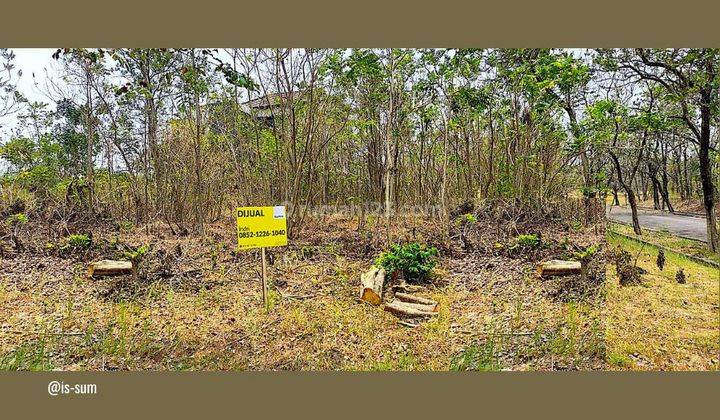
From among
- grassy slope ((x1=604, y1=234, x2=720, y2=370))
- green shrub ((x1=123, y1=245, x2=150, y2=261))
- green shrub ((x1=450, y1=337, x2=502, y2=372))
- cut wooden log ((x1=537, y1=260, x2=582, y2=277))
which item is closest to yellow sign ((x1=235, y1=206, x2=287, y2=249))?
green shrub ((x1=123, y1=245, x2=150, y2=261))

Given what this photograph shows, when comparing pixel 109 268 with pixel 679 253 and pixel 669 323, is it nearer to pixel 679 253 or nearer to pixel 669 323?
pixel 669 323

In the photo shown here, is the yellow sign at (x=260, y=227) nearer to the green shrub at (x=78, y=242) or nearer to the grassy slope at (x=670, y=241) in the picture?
the green shrub at (x=78, y=242)

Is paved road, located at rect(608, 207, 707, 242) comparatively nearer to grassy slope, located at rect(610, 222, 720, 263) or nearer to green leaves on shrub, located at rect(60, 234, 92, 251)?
grassy slope, located at rect(610, 222, 720, 263)

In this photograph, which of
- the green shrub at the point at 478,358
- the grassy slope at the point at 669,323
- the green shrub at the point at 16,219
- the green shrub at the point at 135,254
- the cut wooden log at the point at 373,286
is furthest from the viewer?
the green shrub at the point at 16,219

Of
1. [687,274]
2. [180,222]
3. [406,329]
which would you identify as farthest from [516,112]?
[180,222]

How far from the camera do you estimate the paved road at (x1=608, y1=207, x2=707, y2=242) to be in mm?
3457

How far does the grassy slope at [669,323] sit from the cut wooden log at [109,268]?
4367mm

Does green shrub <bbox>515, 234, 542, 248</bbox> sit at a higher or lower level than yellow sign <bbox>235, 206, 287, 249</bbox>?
lower

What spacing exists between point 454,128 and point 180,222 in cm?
361

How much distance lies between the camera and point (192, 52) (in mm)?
4359

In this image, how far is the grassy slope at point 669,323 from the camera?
2.98 metres

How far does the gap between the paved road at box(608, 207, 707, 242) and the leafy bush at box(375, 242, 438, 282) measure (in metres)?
1.58

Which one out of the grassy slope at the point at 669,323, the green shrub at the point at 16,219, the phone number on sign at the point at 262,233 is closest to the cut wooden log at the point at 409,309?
the phone number on sign at the point at 262,233

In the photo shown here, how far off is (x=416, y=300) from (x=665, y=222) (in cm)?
224
